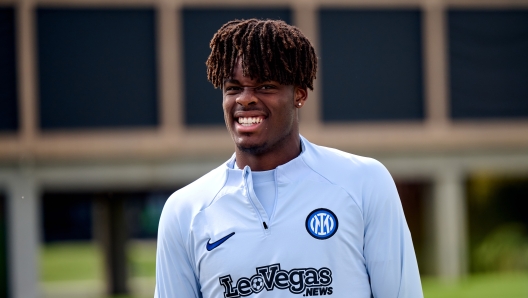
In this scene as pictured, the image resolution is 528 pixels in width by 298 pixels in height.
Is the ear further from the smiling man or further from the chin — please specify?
the chin

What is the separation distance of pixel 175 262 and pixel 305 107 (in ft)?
62.5

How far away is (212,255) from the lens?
2.86 metres

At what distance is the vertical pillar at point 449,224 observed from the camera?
23562 mm

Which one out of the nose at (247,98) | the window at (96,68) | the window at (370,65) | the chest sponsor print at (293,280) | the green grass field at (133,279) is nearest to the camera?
the chest sponsor print at (293,280)

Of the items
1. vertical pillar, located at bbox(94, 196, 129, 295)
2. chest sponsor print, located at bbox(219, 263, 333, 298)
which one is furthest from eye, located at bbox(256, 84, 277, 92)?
vertical pillar, located at bbox(94, 196, 129, 295)

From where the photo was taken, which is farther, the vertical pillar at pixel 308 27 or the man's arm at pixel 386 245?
the vertical pillar at pixel 308 27

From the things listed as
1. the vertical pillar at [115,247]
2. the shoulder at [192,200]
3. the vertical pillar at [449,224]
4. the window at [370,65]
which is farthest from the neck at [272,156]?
the vertical pillar at [115,247]

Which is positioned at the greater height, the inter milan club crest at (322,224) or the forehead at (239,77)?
the forehead at (239,77)

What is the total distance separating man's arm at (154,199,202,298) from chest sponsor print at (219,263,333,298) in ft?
0.94

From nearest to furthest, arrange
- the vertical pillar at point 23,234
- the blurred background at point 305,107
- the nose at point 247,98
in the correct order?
the nose at point 247,98 < the vertical pillar at point 23,234 < the blurred background at point 305,107

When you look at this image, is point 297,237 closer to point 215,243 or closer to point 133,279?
point 215,243

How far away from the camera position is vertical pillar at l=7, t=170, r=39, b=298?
21219 millimetres

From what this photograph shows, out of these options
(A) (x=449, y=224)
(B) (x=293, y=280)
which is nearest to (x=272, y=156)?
(B) (x=293, y=280)

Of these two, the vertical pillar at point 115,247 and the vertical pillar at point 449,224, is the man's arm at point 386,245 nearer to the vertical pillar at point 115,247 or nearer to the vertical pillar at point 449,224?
the vertical pillar at point 449,224
